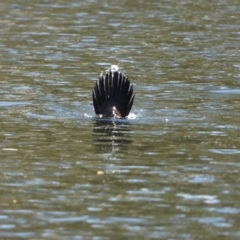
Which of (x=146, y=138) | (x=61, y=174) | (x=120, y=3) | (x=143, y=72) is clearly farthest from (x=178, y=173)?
(x=120, y=3)

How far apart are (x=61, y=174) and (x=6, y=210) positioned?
5.26 feet

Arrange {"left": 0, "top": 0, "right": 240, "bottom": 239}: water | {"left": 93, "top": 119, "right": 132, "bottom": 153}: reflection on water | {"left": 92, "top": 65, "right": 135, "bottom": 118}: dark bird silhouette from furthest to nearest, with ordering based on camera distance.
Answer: {"left": 92, "top": 65, "right": 135, "bottom": 118}: dark bird silhouette
{"left": 93, "top": 119, "right": 132, "bottom": 153}: reflection on water
{"left": 0, "top": 0, "right": 240, "bottom": 239}: water

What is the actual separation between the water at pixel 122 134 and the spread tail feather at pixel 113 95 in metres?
0.22

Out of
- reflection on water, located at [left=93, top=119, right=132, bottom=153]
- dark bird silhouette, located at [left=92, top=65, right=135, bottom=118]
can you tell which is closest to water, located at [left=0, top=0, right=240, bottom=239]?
reflection on water, located at [left=93, top=119, right=132, bottom=153]

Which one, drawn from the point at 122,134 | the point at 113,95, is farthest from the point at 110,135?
the point at 113,95

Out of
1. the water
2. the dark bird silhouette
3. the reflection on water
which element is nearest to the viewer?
the water

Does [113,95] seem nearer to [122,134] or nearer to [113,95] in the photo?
[113,95]

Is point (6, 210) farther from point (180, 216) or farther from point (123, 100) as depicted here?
point (123, 100)

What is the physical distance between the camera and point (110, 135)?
13836 mm

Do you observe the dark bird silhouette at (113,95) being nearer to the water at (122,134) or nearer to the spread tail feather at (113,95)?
the spread tail feather at (113,95)

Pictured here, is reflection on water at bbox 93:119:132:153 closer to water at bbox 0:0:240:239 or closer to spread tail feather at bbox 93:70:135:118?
water at bbox 0:0:240:239

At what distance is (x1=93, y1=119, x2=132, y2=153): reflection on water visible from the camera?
1298 cm

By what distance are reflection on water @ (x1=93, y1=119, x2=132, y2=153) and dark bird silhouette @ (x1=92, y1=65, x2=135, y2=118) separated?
0.26 metres

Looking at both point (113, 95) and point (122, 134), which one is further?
point (113, 95)
